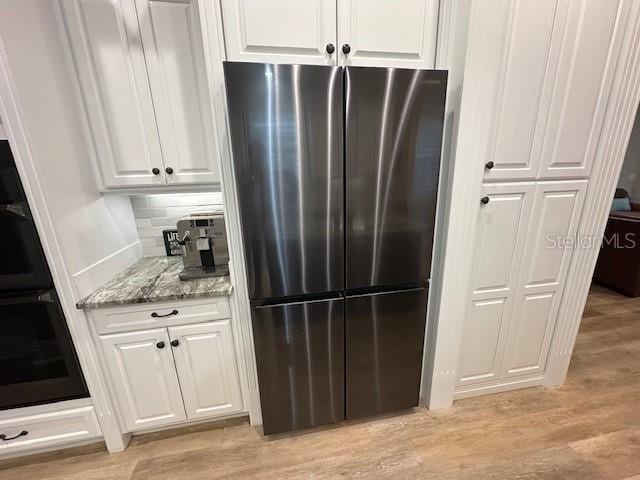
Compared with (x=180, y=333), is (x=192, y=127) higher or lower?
higher

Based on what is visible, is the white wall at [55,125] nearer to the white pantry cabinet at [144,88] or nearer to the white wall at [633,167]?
the white pantry cabinet at [144,88]

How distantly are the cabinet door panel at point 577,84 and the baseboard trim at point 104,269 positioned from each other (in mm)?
2394

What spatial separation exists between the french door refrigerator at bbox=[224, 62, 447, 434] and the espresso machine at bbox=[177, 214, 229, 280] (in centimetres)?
43

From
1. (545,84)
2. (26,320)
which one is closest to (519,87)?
(545,84)

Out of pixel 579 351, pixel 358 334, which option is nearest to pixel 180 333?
pixel 358 334

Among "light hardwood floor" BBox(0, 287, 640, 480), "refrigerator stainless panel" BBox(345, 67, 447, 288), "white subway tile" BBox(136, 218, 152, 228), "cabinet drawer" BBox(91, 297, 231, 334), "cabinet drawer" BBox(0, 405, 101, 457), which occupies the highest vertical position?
"refrigerator stainless panel" BBox(345, 67, 447, 288)

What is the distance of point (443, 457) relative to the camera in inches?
57.0

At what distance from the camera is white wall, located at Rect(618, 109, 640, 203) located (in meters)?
4.11

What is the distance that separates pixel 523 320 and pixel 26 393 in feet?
9.02

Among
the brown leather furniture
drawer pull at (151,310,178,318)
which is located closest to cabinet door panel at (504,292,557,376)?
drawer pull at (151,310,178,318)

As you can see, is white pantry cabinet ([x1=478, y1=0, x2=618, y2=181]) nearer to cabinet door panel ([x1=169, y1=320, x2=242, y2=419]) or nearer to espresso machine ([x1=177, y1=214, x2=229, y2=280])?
espresso machine ([x1=177, y1=214, x2=229, y2=280])

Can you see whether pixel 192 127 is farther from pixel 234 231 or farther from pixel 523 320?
pixel 523 320

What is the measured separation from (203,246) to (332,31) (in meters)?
1.25

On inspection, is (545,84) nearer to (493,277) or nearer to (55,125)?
(493,277)
